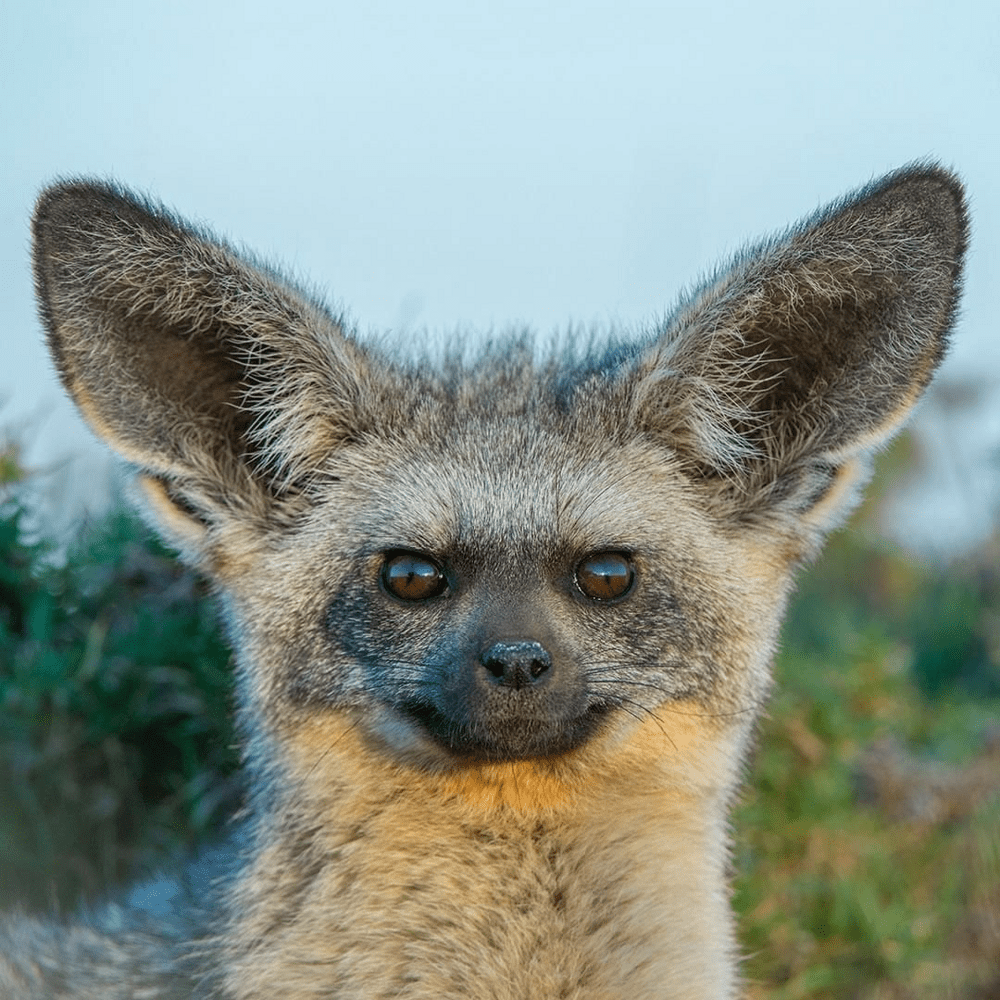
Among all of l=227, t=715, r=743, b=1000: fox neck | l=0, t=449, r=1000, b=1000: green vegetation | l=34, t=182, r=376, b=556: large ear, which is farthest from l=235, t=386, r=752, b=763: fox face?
l=0, t=449, r=1000, b=1000: green vegetation

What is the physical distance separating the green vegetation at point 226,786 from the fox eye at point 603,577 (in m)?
1.90

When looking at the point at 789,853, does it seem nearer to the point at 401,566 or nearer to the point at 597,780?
the point at 597,780

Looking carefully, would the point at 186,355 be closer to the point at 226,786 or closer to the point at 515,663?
the point at 515,663

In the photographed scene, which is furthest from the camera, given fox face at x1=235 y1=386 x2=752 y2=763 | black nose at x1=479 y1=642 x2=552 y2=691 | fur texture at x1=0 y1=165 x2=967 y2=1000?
fur texture at x1=0 y1=165 x2=967 y2=1000

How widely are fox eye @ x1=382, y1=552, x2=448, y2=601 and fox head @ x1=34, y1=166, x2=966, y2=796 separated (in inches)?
0.4

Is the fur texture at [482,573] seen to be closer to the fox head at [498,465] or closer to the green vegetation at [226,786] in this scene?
the fox head at [498,465]

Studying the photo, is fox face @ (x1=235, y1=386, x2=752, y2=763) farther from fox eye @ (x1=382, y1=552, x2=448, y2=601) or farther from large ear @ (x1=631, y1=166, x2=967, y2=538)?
large ear @ (x1=631, y1=166, x2=967, y2=538)

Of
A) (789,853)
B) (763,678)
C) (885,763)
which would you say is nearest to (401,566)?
(763,678)

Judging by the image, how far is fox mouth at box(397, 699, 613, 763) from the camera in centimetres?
371

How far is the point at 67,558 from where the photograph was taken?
6.05 metres

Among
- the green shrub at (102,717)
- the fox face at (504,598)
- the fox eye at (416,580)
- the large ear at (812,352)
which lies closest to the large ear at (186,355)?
the fox face at (504,598)

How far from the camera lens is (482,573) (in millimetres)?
3951

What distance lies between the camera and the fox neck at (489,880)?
384 cm

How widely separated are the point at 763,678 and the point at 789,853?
2.53 m
